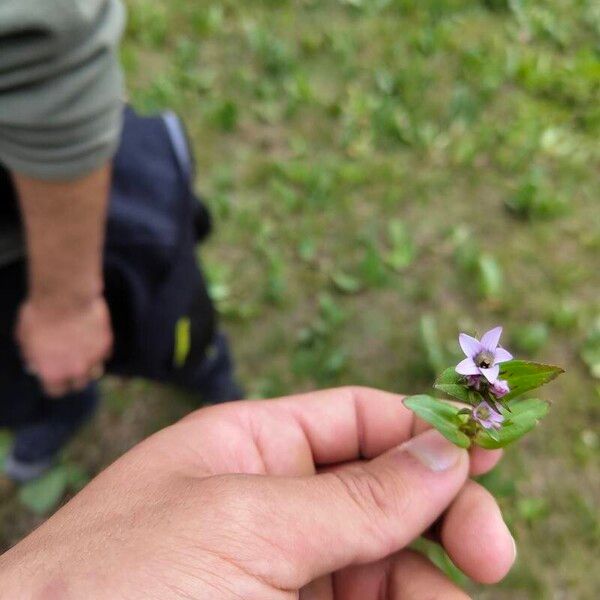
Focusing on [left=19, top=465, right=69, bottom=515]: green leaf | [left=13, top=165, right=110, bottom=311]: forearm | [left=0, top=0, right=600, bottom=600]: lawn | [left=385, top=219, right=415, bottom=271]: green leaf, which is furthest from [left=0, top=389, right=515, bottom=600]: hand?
[left=385, top=219, right=415, bottom=271]: green leaf

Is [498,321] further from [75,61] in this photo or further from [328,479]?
[75,61]

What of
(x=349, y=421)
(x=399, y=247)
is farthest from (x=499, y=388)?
(x=399, y=247)

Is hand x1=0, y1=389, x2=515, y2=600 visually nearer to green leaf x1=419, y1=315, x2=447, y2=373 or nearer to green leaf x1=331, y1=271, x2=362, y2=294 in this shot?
green leaf x1=419, y1=315, x2=447, y2=373

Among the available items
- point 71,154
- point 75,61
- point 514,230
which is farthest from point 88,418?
point 514,230

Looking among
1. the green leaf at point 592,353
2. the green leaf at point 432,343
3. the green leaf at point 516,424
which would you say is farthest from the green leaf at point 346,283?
the green leaf at point 516,424

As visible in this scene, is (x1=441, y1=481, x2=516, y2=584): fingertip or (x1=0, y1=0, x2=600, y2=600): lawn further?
(x1=0, y1=0, x2=600, y2=600): lawn

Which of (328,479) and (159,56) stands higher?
(328,479)

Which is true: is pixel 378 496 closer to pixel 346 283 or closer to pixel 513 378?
pixel 513 378
